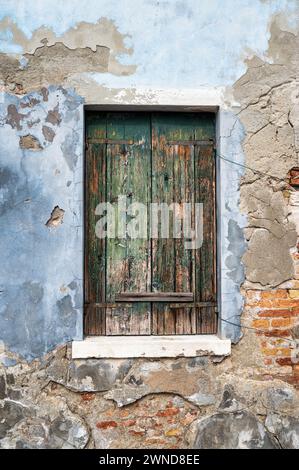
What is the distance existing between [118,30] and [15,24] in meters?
0.68

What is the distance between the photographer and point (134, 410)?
3.54m

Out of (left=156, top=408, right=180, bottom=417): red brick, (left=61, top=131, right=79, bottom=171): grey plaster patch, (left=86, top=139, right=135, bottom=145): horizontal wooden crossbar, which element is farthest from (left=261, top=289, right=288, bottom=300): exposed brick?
(left=61, top=131, right=79, bottom=171): grey plaster patch

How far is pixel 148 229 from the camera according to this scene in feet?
12.3

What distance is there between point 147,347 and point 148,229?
789mm

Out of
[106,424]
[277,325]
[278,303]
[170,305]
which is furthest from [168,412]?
[278,303]

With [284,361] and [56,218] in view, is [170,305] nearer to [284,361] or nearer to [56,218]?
[284,361]

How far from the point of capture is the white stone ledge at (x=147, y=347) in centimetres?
353

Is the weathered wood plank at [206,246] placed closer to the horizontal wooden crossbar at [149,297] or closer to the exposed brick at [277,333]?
the horizontal wooden crossbar at [149,297]

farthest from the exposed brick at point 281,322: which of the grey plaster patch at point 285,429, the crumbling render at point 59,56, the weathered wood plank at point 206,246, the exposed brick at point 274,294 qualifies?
the crumbling render at point 59,56

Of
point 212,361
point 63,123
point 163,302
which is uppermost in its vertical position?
point 63,123

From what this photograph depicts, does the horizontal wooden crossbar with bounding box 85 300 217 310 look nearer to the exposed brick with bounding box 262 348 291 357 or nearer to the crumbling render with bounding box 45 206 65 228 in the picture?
the exposed brick with bounding box 262 348 291 357
